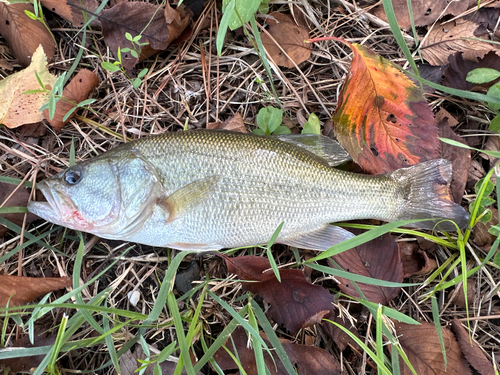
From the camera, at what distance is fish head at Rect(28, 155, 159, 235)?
246 cm

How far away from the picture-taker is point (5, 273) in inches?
108

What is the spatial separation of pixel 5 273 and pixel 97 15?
92.9 inches

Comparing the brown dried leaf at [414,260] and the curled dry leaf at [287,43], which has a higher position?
the curled dry leaf at [287,43]

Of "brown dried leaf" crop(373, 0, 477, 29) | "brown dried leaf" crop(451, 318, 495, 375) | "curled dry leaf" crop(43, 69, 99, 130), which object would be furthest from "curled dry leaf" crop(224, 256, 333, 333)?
"brown dried leaf" crop(373, 0, 477, 29)

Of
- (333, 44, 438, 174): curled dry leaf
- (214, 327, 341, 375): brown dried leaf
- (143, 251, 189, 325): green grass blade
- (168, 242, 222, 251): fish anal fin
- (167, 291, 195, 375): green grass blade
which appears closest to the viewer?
(167, 291, 195, 375): green grass blade

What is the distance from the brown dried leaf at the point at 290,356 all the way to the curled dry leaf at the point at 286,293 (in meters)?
0.20

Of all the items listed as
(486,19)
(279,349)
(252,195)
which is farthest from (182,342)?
(486,19)

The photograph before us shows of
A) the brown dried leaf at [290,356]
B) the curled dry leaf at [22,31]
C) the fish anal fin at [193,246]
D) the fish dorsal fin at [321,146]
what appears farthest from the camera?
the curled dry leaf at [22,31]

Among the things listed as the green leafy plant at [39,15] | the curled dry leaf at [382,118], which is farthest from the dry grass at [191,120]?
the curled dry leaf at [382,118]

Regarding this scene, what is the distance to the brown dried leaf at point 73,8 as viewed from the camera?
2.95 meters

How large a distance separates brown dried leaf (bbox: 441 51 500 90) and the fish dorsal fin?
3.94ft

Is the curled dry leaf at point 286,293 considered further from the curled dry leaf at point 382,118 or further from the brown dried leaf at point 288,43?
the brown dried leaf at point 288,43

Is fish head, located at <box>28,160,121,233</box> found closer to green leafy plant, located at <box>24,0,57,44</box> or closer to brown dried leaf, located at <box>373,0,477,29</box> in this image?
green leafy plant, located at <box>24,0,57,44</box>

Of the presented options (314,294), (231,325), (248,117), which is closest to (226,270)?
(231,325)
